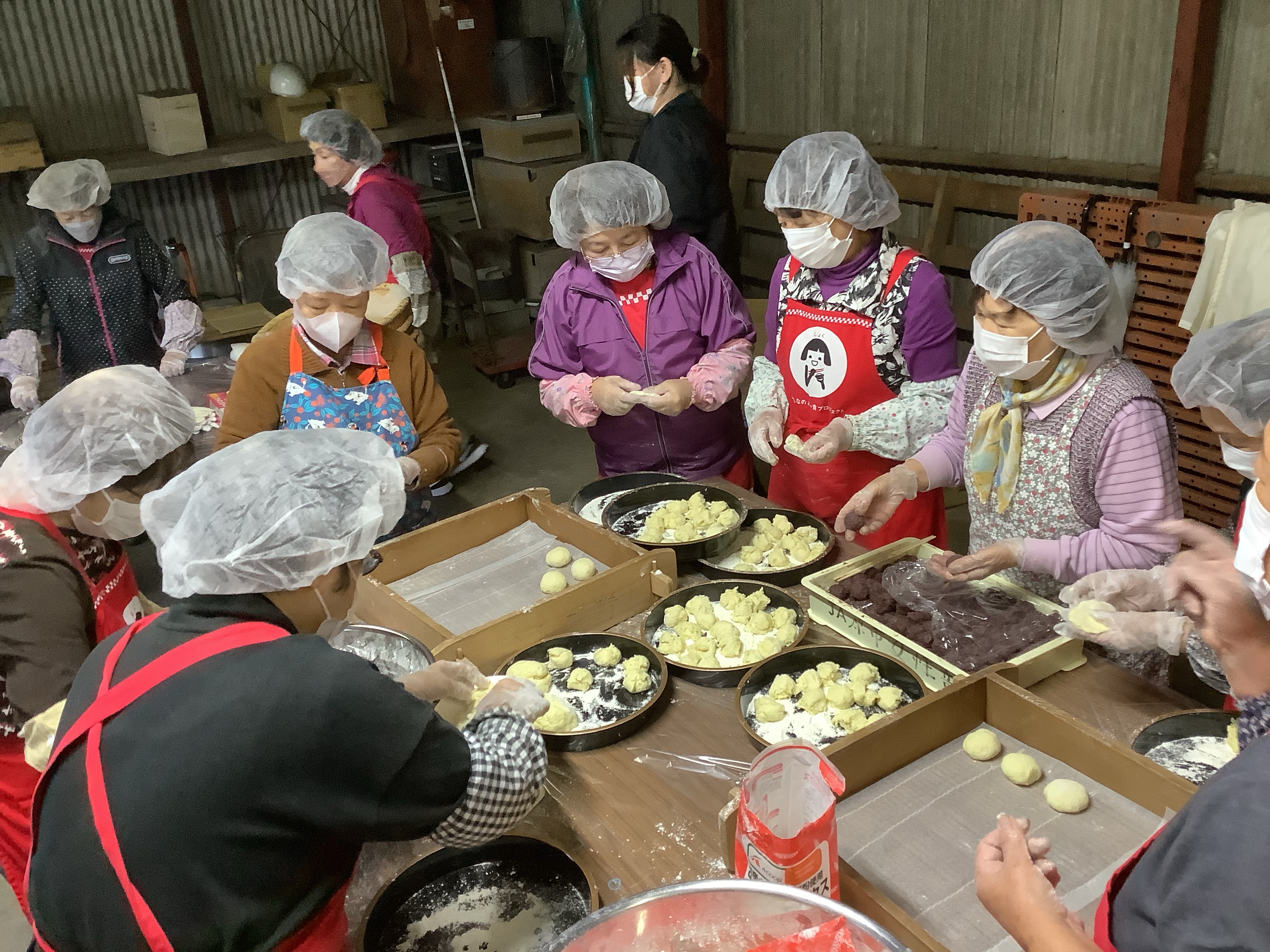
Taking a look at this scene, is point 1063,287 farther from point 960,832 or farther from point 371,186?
point 371,186

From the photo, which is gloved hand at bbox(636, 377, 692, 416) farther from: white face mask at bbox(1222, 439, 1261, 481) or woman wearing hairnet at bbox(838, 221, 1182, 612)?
white face mask at bbox(1222, 439, 1261, 481)

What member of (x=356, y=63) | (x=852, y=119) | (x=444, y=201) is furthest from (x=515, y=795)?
(x=356, y=63)

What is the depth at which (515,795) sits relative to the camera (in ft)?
4.87

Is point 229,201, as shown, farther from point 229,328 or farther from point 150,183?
point 229,328

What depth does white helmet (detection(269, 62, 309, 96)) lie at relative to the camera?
741 centimetres

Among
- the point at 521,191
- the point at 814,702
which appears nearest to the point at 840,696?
the point at 814,702

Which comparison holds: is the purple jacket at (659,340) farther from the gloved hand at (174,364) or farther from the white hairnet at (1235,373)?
the gloved hand at (174,364)

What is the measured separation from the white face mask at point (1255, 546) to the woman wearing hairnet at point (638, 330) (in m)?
1.80

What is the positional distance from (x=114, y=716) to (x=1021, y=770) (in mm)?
1485

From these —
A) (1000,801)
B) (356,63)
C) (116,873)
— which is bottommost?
(1000,801)

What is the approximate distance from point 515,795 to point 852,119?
17.7 feet

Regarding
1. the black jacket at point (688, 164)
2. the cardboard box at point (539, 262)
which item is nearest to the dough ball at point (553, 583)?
the black jacket at point (688, 164)

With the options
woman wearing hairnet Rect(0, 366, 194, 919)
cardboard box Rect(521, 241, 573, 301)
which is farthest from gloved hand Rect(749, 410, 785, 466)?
cardboard box Rect(521, 241, 573, 301)

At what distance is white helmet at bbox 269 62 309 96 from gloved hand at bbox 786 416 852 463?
21.0 feet
